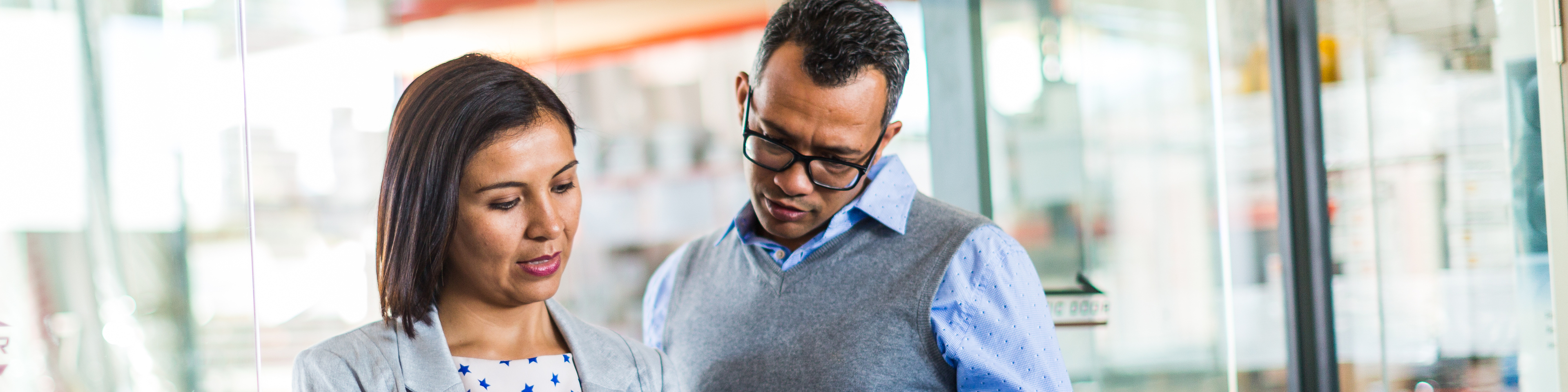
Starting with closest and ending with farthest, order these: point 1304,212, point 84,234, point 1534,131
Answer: point 84,234
point 1534,131
point 1304,212

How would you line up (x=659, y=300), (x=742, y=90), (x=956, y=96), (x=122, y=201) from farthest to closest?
(x=956, y=96) < (x=659, y=300) < (x=742, y=90) < (x=122, y=201)

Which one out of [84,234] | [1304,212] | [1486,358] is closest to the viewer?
[84,234]

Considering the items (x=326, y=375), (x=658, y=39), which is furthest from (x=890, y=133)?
(x=658, y=39)

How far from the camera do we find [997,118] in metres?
2.74

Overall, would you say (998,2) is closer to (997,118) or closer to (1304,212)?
(997,118)

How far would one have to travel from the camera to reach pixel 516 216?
113 cm

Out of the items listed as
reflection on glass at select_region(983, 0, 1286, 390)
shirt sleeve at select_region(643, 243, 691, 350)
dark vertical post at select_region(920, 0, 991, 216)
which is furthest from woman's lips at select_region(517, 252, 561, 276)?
reflection on glass at select_region(983, 0, 1286, 390)

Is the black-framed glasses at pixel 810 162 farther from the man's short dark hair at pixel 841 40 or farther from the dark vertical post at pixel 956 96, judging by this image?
the dark vertical post at pixel 956 96

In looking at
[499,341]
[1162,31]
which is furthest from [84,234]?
[1162,31]

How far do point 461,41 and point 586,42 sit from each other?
0.74m

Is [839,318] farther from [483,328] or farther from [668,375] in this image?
[483,328]

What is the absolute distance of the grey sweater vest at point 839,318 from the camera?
146 centimetres

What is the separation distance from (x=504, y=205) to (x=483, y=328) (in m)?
0.17

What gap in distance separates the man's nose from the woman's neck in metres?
0.40
